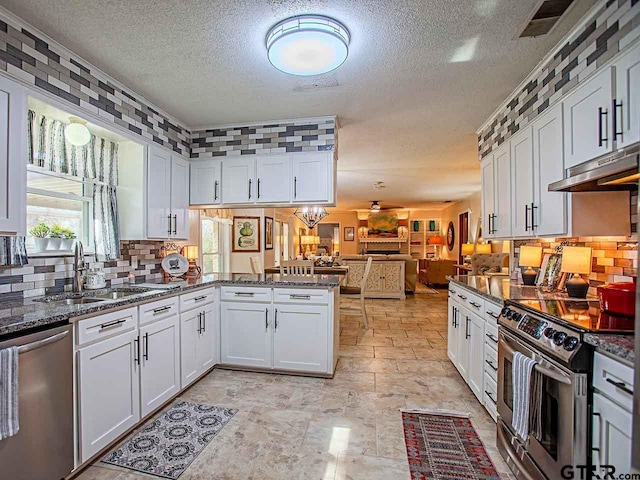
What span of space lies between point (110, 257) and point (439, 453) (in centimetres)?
291

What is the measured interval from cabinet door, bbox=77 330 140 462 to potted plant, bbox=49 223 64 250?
89 cm

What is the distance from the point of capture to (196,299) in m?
2.95

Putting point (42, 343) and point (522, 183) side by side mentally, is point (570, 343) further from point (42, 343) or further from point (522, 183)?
point (42, 343)

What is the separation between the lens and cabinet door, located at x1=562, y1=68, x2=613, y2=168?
5.43 feet

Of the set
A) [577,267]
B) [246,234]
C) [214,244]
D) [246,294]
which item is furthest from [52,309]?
[246,234]

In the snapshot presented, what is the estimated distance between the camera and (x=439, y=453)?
2.00 meters

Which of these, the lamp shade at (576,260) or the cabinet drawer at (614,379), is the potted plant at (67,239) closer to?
the cabinet drawer at (614,379)

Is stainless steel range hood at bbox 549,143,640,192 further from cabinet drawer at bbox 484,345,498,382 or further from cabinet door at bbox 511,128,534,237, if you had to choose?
cabinet drawer at bbox 484,345,498,382

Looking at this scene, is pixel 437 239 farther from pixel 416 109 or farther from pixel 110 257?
pixel 110 257

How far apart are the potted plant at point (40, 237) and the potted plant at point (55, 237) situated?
0.03 m

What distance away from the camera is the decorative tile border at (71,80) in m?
1.85

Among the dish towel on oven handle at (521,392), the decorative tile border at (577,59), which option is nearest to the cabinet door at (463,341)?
the dish towel on oven handle at (521,392)

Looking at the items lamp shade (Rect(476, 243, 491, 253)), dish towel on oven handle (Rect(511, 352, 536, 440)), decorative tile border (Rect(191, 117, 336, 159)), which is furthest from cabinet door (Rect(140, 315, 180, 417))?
lamp shade (Rect(476, 243, 491, 253))

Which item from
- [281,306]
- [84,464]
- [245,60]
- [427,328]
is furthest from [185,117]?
[427,328]
